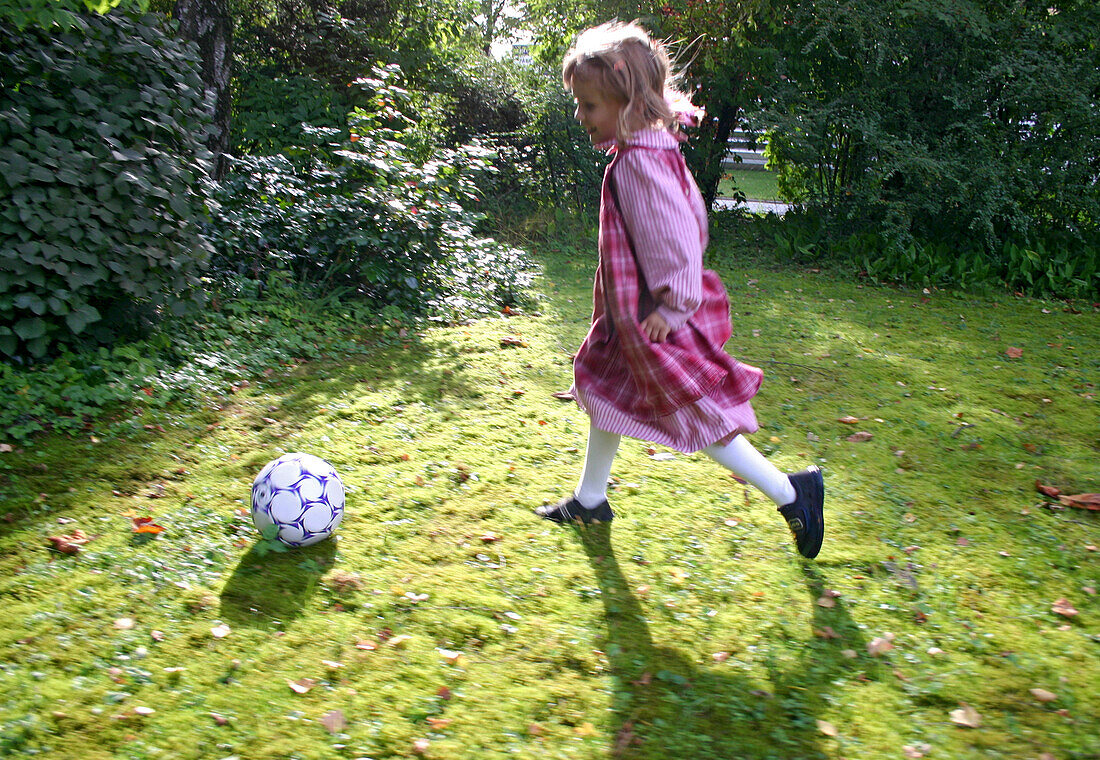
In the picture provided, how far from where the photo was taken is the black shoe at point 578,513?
139 inches

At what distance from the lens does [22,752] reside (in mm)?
2123

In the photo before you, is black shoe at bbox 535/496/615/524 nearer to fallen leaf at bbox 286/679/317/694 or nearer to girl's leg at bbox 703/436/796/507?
girl's leg at bbox 703/436/796/507

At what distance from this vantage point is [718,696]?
2.49 meters

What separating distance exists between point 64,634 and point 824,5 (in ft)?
31.6

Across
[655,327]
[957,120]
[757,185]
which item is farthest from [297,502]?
[757,185]

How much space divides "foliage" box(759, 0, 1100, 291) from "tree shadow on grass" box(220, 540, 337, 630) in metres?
7.94

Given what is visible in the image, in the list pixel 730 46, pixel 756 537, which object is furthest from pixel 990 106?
pixel 756 537

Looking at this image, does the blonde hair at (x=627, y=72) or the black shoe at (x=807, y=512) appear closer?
the blonde hair at (x=627, y=72)

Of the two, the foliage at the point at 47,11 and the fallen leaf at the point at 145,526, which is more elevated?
the foliage at the point at 47,11

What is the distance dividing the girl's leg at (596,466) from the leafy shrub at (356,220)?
11.5 feet

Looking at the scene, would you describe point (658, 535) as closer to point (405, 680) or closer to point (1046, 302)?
point (405, 680)

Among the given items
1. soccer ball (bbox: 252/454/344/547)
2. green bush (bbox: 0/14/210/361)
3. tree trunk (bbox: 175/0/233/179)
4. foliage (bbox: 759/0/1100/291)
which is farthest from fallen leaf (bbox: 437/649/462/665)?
foliage (bbox: 759/0/1100/291)

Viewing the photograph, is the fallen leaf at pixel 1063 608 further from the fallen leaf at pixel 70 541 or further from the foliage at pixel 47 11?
the foliage at pixel 47 11

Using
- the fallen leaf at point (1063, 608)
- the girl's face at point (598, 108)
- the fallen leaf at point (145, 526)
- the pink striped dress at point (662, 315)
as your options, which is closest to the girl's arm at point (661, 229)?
the pink striped dress at point (662, 315)
